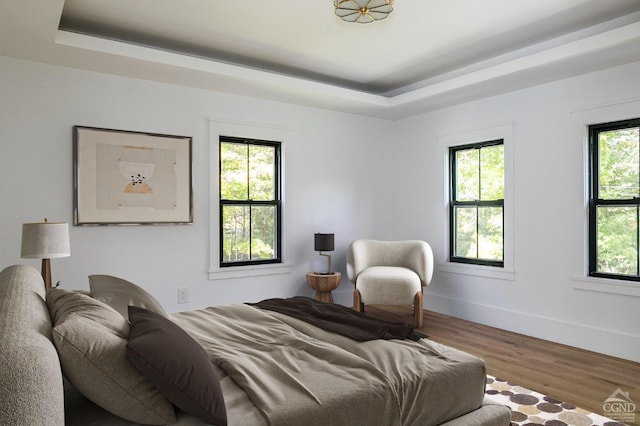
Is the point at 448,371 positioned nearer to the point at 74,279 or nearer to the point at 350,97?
the point at 74,279

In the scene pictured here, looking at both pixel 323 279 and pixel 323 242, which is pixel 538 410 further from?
pixel 323 242

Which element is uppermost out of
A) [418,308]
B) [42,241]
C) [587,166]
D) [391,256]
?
[587,166]

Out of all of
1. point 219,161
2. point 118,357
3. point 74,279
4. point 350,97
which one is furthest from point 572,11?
point 74,279

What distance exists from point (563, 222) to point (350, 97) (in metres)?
2.51

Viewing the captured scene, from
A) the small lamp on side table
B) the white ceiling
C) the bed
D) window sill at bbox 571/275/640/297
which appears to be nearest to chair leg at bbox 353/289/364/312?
the small lamp on side table

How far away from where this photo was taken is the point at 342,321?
2.56 m

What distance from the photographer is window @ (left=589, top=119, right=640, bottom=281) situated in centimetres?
Answer: 385

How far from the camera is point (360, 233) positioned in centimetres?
582

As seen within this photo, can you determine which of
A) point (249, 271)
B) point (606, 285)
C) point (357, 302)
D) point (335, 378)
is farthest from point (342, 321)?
point (606, 285)

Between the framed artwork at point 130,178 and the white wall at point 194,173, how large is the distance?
0.09 m

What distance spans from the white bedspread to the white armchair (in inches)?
92.3

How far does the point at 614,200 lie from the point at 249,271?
3.56 m

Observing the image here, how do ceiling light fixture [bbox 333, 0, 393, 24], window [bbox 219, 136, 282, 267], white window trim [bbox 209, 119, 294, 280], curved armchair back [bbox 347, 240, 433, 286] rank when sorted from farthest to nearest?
1. curved armchair back [bbox 347, 240, 433, 286]
2. window [bbox 219, 136, 282, 267]
3. white window trim [bbox 209, 119, 294, 280]
4. ceiling light fixture [bbox 333, 0, 393, 24]

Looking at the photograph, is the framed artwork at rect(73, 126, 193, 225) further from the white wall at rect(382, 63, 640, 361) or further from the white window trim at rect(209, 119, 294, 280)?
the white wall at rect(382, 63, 640, 361)
